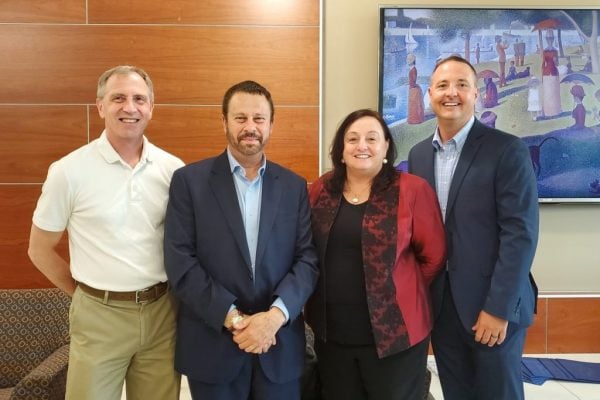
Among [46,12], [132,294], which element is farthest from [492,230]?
[46,12]

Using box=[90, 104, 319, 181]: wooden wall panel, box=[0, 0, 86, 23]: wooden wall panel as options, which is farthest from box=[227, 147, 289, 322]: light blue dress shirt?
box=[0, 0, 86, 23]: wooden wall panel

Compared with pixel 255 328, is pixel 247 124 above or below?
above

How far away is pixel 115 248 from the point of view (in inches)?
72.1

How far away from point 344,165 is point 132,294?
94cm

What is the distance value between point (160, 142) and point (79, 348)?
1798 mm

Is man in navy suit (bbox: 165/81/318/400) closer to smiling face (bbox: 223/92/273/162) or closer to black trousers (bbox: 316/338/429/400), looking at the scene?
smiling face (bbox: 223/92/273/162)

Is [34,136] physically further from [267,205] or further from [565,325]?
[565,325]

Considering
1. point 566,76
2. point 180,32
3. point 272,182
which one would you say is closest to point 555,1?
point 566,76

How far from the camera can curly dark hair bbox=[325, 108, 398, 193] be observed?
2.00m

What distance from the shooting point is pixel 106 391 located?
1.86 m

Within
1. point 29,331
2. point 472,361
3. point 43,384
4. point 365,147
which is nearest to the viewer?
point 365,147

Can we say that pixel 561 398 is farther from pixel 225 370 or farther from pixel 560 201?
pixel 225 370

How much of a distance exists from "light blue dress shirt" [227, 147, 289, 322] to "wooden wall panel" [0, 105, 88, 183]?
1903mm

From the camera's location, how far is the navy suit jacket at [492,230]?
1.91 m
